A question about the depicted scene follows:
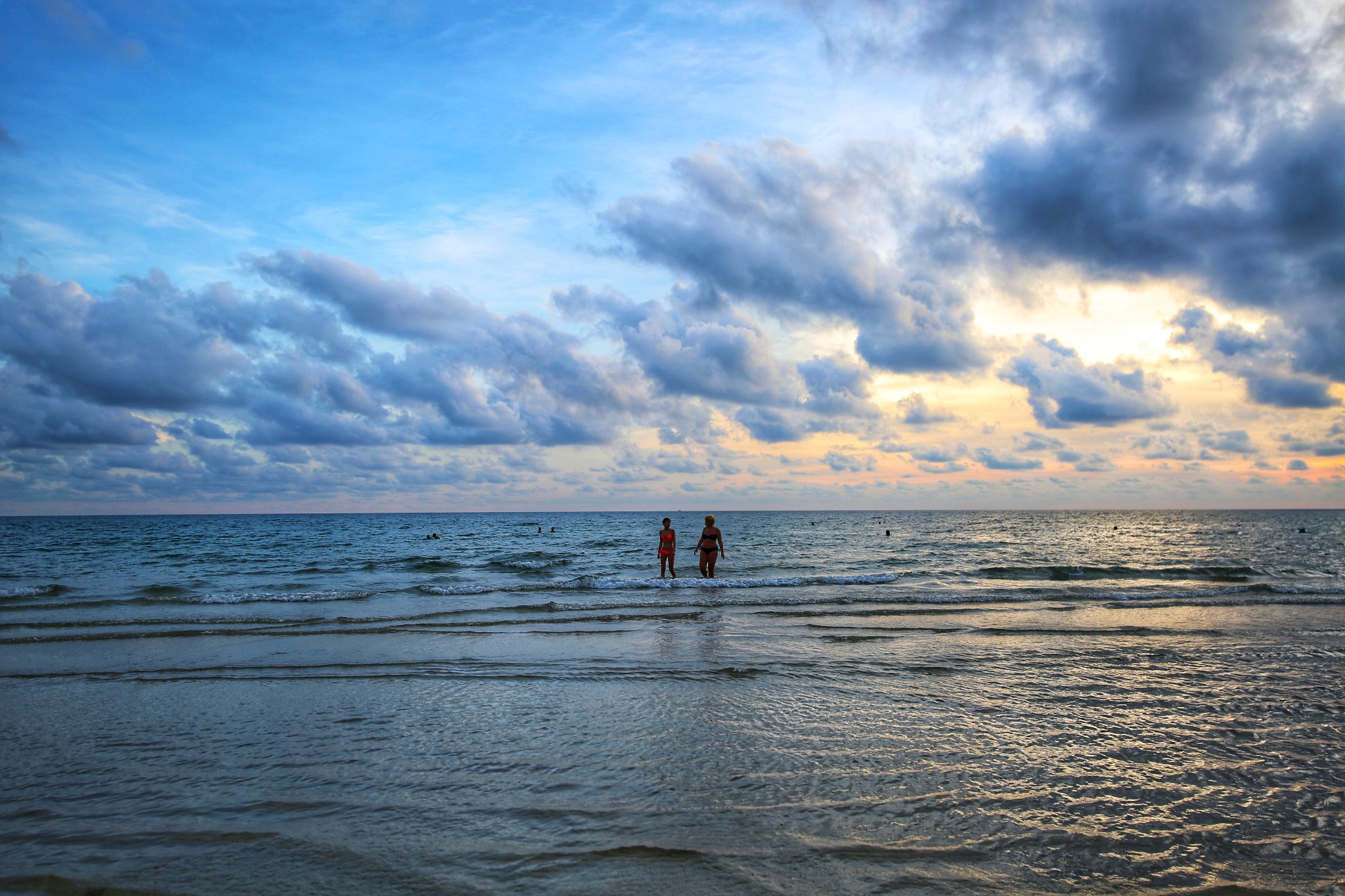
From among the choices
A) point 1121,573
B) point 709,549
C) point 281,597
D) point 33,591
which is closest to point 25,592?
point 33,591

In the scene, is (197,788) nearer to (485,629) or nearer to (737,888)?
(737,888)

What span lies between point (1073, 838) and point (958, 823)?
2.46 feet

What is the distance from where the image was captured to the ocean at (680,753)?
14.2 ft

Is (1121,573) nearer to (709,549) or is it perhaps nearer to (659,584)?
(709,549)

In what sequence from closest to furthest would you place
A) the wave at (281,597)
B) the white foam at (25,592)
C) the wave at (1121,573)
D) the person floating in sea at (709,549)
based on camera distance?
the wave at (281,597) → the white foam at (25,592) → the person floating in sea at (709,549) → the wave at (1121,573)

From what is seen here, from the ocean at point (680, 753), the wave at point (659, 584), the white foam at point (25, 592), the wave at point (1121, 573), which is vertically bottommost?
the wave at point (1121, 573)

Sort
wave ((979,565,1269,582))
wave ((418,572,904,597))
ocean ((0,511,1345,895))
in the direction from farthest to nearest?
wave ((979,565,1269,582)), wave ((418,572,904,597)), ocean ((0,511,1345,895))

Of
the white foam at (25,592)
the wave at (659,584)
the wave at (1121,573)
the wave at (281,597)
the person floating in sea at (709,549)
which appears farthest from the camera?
the wave at (1121,573)

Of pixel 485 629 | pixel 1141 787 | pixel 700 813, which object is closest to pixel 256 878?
pixel 700 813

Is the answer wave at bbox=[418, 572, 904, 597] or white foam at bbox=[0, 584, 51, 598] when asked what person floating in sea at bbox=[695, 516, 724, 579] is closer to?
wave at bbox=[418, 572, 904, 597]

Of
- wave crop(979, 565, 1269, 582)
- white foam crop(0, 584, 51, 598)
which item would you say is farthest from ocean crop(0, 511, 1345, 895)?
wave crop(979, 565, 1269, 582)

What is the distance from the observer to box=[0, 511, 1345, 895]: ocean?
4336 mm

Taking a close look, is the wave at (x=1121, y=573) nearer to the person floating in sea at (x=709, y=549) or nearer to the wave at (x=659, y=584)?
the wave at (x=659, y=584)

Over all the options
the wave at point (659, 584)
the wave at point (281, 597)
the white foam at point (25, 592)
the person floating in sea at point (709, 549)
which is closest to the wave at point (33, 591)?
the white foam at point (25, 592)
